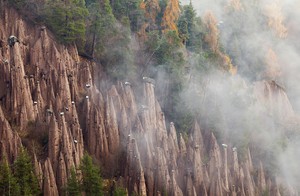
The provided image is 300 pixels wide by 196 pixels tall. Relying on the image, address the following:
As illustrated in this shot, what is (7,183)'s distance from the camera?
27375mm

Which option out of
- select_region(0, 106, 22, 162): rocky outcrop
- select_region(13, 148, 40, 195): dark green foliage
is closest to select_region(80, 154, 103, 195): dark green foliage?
select_region(13, 148, 40, 195): dark green foliage

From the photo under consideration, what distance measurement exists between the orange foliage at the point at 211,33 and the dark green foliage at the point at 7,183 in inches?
1172

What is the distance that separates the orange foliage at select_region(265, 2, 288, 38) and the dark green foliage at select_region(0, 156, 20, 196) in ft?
146

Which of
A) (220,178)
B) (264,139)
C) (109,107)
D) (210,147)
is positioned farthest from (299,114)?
(109,107)

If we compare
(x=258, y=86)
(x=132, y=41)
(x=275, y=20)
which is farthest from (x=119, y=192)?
(x=275, y=20)

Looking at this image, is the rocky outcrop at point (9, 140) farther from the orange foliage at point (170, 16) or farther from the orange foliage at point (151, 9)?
the orange foliage at point (151, 9)

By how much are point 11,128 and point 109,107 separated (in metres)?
7.10

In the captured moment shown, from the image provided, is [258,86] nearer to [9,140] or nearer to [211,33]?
[211,33]

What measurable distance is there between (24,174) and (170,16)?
94.3 ft

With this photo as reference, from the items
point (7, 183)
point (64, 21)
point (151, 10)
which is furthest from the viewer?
point (151, 10)

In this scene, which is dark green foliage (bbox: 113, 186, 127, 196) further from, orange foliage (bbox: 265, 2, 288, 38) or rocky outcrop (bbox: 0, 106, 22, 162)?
orange foliage (bbox: 265, 2, 288, 38)

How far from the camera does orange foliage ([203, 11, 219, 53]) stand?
5469 cm

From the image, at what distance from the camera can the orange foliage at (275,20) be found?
6569 centimetres

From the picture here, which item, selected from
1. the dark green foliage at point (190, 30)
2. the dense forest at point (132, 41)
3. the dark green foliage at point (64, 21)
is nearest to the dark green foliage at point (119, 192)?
the dense forest at point (132, 41)
